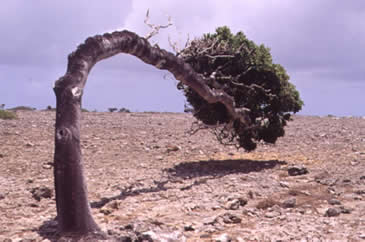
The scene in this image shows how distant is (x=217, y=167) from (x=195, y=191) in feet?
13.1

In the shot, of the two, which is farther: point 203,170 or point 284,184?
point 203,170

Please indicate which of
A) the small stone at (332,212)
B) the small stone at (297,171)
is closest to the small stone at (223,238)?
the small stone at (332,212)

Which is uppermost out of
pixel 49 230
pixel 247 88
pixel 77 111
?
pixel 247 88

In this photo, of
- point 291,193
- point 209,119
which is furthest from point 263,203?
point 209,119

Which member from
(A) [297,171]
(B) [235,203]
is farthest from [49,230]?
(A) [297,171]

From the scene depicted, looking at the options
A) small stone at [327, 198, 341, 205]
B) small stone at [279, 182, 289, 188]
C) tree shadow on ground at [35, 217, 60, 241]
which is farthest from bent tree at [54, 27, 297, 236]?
small stone at [327, 198, 341, 205]

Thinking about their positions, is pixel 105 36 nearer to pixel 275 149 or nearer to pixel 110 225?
pixel 110 225

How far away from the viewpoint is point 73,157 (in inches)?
299

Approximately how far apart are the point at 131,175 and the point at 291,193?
4.64 metres

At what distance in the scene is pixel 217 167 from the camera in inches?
579

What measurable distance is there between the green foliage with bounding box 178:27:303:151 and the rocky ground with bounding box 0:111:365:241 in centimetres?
134

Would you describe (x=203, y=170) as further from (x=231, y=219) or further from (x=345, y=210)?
(x=345, y=210)

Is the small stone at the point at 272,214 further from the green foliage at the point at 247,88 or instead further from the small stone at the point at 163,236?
the green foliage at the point at 247,88

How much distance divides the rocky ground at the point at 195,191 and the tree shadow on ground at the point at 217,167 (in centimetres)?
3
